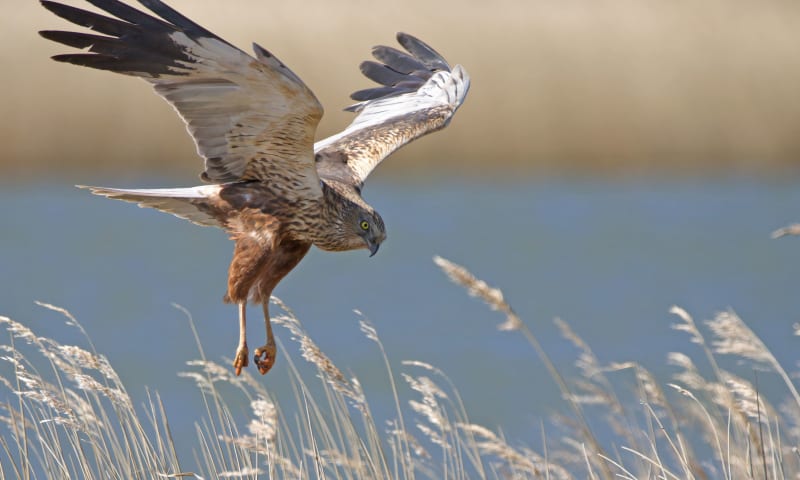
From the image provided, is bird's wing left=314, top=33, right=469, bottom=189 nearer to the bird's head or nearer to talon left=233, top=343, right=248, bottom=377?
the bird's head

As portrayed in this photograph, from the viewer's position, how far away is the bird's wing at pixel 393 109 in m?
4.97

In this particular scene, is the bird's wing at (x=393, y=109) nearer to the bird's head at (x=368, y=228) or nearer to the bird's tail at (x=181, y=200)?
the bird's head at (x=368, y=228)

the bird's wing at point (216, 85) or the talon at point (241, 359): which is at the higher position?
the bird's wing at point (216, 85)

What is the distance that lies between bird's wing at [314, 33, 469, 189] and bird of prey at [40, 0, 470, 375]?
1.0 inches

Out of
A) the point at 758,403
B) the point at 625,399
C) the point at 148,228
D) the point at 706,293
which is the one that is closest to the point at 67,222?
the point at 148,228

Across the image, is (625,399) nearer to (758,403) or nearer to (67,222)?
(758,403)

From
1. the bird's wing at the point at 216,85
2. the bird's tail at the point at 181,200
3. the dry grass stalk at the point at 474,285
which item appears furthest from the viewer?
the bird's tail at the point at 181,200

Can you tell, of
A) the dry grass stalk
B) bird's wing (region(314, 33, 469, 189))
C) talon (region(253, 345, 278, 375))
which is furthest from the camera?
bird's wing (region(314, 33, 469, 189))

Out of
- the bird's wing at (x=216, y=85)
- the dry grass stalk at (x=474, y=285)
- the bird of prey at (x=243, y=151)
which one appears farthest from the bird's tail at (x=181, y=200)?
the dry grass stalk at (x=474, y=285)

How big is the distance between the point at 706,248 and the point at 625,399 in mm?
7844

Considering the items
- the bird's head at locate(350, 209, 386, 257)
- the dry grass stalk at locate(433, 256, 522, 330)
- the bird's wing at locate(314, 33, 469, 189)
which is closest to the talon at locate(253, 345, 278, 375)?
the bird's head at locate(350, 209, 386, 257)

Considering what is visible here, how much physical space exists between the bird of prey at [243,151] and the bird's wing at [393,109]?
0.03 meters

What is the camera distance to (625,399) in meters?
6.43

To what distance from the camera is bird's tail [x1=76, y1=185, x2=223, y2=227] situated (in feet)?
14.0
